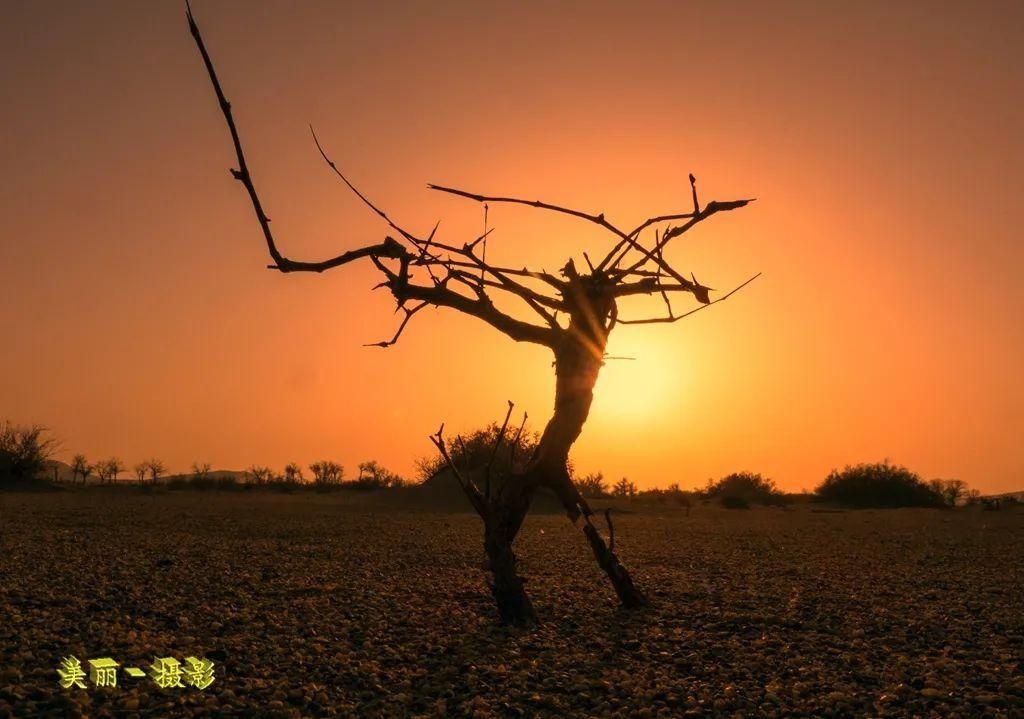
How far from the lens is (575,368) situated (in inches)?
263

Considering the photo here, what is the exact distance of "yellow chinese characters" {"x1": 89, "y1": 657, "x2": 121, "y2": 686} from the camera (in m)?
4.54

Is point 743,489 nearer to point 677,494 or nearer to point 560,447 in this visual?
point 677,494

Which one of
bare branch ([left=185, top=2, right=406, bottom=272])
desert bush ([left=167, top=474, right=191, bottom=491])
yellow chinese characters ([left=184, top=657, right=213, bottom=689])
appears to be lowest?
yellow chinese characters ([left=184, top=657, right=213, bottom=689])

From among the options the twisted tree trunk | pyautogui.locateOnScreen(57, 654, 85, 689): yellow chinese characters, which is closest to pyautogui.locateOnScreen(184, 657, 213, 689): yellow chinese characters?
pyautogui.locateOnScreen(57, 654, 85, 689): yellow chinese characters

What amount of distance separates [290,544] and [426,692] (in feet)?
26.5

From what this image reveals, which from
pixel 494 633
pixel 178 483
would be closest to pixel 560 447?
pixel 494 633

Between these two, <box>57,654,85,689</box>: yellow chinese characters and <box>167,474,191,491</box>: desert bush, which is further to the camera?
<box>167,474,191,491</box>: desert bush

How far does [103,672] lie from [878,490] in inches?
1484

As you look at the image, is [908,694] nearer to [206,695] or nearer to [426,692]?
[426,692]

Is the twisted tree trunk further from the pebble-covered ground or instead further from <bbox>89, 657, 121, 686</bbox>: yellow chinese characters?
<bbox>89, 657, 121, 686</bbox>: yellow chinese characters

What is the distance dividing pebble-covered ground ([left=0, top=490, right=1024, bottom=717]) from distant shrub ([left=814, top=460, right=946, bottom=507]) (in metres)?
26.5

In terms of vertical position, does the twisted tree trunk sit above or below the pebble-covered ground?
above

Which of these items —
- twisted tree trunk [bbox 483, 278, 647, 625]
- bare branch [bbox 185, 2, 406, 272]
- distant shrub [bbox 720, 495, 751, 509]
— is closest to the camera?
bare branch [bbox 185, 2, 406, 272]

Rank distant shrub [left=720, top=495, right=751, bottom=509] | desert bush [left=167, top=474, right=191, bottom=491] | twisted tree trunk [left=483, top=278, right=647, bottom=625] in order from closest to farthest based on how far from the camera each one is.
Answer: twisted tree trunk [left=483, top=278, right=647, bottom=625]
distant shrub [left=720, top=495, right=751, bottom=509]
desert bush [left=167, top=474, right=191, bottom=491]
